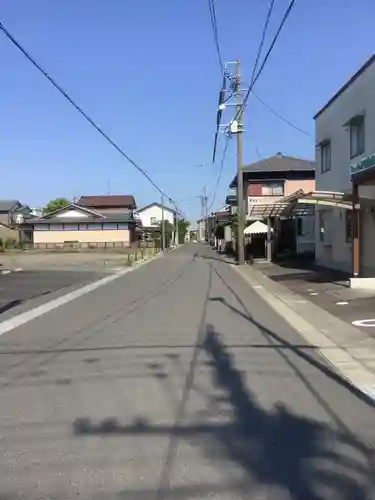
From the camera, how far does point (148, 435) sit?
17.4 feet

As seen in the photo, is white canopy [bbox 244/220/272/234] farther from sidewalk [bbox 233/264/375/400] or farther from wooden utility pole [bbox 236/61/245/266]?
sidewalk [bbox 233/264/375/400]

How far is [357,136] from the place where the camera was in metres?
22.9

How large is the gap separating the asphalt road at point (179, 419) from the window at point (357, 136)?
12894 millimetres

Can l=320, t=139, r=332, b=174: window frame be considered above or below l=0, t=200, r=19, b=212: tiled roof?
below

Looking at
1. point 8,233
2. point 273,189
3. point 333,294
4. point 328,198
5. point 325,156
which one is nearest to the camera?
point 333,294

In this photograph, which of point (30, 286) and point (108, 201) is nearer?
point (30, 286)

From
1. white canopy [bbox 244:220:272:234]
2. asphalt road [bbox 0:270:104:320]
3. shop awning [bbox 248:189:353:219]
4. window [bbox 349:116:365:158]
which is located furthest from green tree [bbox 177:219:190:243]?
window [bbox 349:116:365:158]

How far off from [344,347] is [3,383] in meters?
5.13

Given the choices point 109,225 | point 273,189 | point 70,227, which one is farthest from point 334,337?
point 70,227

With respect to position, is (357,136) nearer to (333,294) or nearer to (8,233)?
(333,294)

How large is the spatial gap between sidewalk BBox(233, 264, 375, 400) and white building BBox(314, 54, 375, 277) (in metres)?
3.98

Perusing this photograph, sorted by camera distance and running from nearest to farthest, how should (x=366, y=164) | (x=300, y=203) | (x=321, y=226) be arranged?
(x=366, y=164) < (x=300, y=203) < (x=321, y=226)

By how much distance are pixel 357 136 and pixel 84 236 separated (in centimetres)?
6010

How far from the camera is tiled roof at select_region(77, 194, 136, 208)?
11000 cm
